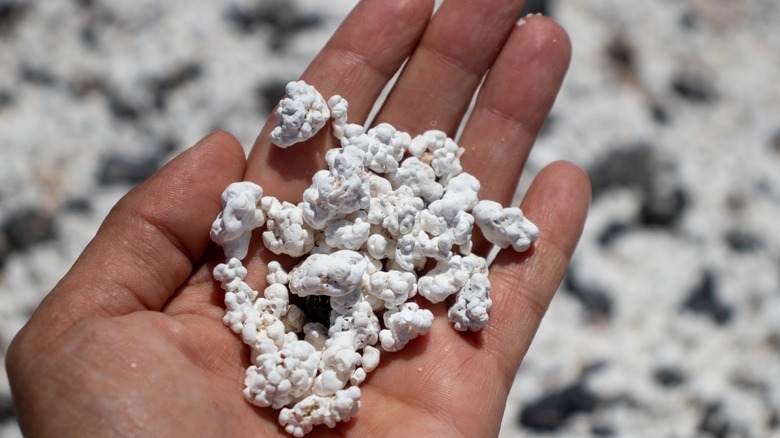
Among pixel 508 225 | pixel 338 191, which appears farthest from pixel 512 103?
pixel 338 191

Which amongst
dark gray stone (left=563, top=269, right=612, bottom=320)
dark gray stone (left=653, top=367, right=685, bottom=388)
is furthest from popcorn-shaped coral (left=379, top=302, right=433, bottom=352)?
dark gray stone (left=653, top=367, right=685, bottom=388)

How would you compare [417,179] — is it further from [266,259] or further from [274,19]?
[274,19]

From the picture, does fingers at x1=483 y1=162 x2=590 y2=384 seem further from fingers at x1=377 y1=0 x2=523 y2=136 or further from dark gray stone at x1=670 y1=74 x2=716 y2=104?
dark gray stone at x1=670 y1=74 x2=716 y2=104

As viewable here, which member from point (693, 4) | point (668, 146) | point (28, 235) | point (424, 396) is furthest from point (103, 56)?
point (693, 4)

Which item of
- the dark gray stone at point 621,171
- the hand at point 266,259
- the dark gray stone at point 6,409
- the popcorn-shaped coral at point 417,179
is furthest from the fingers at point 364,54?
the dark gray stone at point 6,409

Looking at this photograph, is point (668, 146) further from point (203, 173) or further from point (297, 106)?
point (203, 173)
